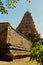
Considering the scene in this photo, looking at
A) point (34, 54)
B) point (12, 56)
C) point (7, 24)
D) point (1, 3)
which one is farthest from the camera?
point (7, 24)

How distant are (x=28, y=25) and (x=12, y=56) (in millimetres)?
38861

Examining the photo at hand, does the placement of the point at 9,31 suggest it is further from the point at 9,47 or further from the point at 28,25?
the point at 28,25

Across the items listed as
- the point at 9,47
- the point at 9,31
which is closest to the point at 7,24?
the point at 9,31

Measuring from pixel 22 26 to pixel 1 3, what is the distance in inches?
1511

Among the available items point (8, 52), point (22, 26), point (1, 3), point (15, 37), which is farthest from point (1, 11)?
point (22, 26)

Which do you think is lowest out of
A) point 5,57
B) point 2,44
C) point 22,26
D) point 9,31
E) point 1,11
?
point 5,57

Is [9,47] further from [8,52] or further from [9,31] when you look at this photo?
[9,31]

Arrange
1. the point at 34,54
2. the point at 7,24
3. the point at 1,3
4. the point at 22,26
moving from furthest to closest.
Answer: the point at 22,26, the point at 7,24, the point at 1,3, the point at 34,54

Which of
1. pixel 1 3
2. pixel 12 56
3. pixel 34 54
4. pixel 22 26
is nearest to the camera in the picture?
pixel 34 54

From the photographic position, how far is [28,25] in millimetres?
53156

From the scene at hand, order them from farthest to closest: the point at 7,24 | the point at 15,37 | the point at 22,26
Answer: the point at 22,26 → the point at 15,37 → the point at 7,24

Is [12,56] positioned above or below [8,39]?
below

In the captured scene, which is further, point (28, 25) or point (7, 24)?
point (28, 25)

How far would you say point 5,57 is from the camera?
14664mm
